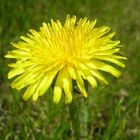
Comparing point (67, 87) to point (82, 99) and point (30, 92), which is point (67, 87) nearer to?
point (30, 92)

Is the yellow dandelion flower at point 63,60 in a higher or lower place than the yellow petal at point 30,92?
higher

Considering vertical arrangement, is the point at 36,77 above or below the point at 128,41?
below

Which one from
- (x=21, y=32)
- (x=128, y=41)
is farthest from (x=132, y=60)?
(x=21, y=32)

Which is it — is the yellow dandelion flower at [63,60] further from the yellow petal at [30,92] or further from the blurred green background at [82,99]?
the blurred green background at [82,99]

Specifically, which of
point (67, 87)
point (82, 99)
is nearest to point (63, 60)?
point (67, 87)

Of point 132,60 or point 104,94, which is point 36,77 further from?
point 132,60

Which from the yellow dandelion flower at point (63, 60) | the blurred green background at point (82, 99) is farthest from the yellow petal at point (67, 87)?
the blurred green background at point (82, 99)
